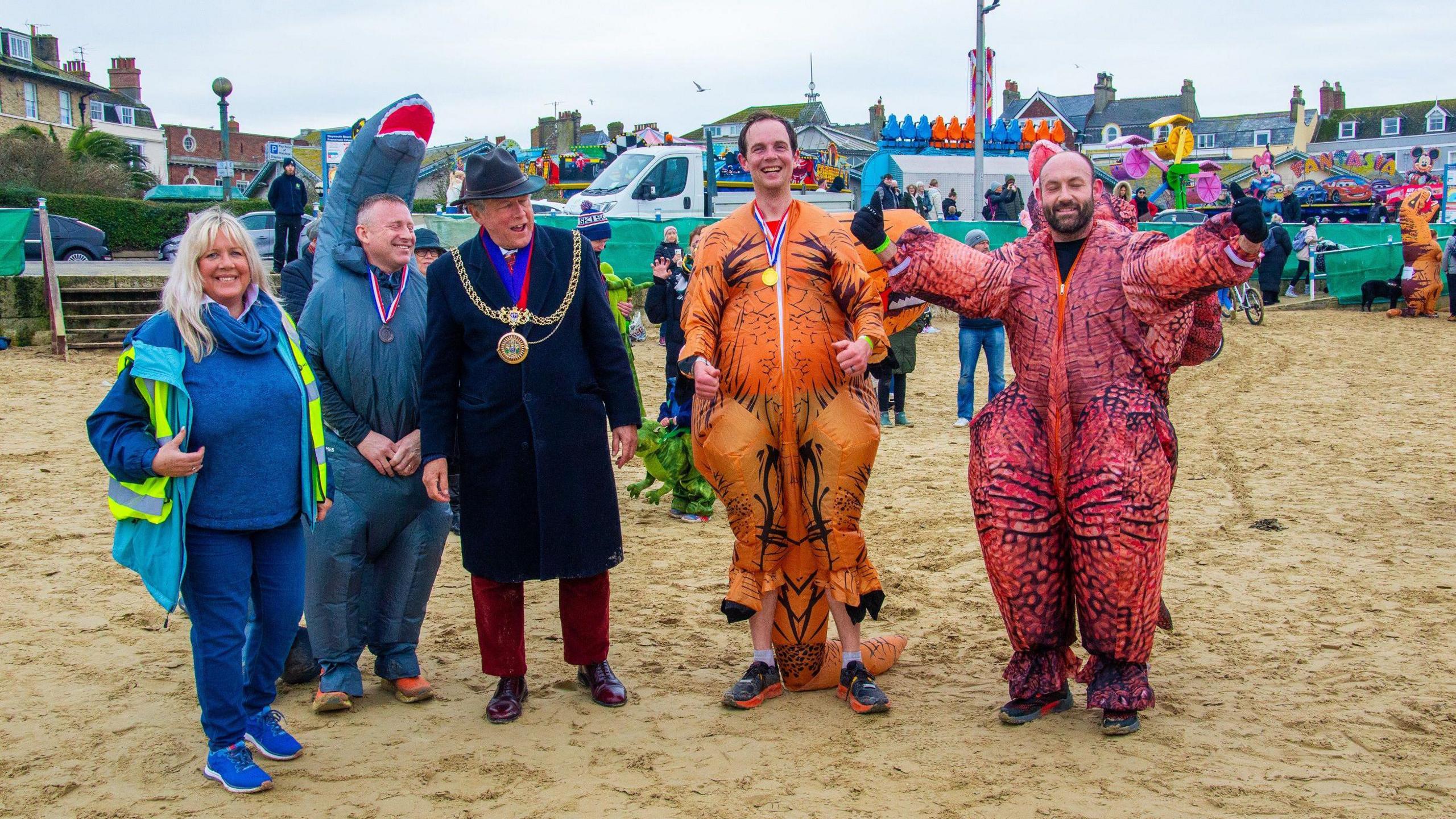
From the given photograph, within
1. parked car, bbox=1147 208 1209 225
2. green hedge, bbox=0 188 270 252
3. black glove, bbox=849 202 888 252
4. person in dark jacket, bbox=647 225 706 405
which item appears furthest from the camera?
green hedge, bbox=0 188 270 252

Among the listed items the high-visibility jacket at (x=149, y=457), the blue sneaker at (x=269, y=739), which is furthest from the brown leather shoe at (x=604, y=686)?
→ the high-visibility jacket at (x=149, y=457)

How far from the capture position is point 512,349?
4188 mm

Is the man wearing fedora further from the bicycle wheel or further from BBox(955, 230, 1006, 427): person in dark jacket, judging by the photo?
the bicycle wheel

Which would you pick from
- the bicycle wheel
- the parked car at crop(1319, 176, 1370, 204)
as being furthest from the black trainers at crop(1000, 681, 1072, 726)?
the parked car at crop(1319, 176, 1370, 204)

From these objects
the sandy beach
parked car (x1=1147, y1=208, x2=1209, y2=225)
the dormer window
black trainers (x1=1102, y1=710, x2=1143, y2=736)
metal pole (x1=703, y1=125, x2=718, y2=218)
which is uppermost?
the dormer window

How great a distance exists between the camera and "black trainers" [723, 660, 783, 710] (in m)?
4.39

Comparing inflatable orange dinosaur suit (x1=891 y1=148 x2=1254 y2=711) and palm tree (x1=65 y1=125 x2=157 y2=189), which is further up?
palm tree (x1=65 y1=125 x2=157 y2=189)

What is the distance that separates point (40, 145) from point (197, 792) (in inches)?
1356

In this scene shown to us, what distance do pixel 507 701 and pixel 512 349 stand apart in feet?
4.44

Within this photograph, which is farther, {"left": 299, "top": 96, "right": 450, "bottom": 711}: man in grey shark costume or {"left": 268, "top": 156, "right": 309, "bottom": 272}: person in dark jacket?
{"left": 268, "top": 156, "right": 309, "bottom": 272}: person in dark jacket

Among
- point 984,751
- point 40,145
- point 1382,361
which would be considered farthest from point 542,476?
point 40,145

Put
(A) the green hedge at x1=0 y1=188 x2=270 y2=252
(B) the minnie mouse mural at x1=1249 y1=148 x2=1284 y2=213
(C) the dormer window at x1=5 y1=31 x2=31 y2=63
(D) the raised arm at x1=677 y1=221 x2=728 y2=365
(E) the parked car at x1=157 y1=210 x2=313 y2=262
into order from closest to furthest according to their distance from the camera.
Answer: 1. (D) the raised arm at x1=677 y1=221 x2=728 y2=365
2. (B) the minnie mouse mural at x1=1249 y1=148 x2=1284 y2=213
3. (E) the parked car at x1=157 y1=210 x2=313 y2=262
4. (A) the green hedge at x1=0 y1=188 x2=270 y2=252
5. (C) the dormer window at x1=5 y1=31 x2=31 y2=63

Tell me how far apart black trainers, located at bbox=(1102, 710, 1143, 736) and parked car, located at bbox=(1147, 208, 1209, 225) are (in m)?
19.2

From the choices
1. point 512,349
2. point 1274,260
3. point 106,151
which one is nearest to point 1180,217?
point 1274,260
